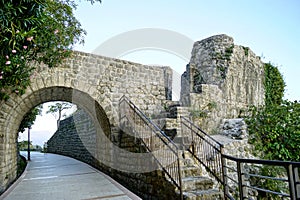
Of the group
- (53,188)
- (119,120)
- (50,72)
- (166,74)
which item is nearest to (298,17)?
(166,74)

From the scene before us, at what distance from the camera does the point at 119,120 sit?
6.85m

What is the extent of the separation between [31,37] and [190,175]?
377 centimetres

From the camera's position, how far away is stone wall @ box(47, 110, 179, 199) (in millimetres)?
4488

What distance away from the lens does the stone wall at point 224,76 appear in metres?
8.28

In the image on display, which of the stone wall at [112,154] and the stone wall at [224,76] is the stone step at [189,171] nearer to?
the stone wall at [112,154]

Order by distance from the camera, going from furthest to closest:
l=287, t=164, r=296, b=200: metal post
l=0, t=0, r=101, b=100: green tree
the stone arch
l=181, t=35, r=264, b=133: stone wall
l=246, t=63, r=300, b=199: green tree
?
l=181, t=35, r=264, b=133: stone wall, l=246, t=63, r=300, b=199: green tree, the stone arch, l=0, t=0, r=101, b=100: green tree, l=287, t=164, r=296, b=200: metal post

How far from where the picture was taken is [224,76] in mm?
9078

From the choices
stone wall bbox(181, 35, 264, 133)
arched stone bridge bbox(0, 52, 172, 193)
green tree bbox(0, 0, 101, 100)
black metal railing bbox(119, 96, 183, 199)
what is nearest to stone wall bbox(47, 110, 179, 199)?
black metal railing bbox(119, 96, 183, 199)

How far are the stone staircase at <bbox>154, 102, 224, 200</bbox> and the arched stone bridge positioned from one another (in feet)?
5.01

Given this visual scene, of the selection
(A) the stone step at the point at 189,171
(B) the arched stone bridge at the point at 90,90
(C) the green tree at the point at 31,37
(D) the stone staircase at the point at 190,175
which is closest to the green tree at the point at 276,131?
(D) the stone staircase at the point at 190,175

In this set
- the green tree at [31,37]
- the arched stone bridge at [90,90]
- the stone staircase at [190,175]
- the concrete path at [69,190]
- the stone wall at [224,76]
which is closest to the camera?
the green tree at [31,37]

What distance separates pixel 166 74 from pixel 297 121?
15.4ft

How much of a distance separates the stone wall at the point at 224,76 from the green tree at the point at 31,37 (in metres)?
4.60

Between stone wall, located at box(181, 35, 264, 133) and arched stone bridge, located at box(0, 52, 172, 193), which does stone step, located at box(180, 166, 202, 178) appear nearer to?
arched stone bridge, located at box(0, 52, 172, 193)
